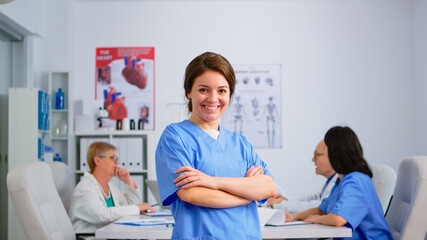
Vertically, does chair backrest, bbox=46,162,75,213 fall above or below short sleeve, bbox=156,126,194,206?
below

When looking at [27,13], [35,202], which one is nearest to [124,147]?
[27,13]

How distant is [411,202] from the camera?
2148 millimetres

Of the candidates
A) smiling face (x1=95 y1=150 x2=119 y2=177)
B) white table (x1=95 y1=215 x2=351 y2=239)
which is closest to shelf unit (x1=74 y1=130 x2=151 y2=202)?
smiling face (x1=95 y1=150 x2=119 y2=177)

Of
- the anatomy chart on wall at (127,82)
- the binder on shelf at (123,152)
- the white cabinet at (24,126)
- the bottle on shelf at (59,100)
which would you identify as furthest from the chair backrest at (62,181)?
the anatomy chart on wall at (127,82)

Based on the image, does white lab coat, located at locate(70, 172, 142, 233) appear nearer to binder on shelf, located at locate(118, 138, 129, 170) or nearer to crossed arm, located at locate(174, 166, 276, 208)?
crossed arm, located at locate(174, 166, 276, 208)

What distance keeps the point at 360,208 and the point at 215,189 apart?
1165mm

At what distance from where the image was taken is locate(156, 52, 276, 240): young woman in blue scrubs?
1316 mm

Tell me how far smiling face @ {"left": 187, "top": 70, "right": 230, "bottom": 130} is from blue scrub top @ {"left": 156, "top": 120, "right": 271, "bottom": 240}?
7 cm

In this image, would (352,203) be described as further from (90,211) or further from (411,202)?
(90,211)

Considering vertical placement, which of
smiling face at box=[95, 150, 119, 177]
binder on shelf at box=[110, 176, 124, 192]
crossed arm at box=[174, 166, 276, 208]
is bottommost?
binder on shelf at box=[110, 176, 124, 192]

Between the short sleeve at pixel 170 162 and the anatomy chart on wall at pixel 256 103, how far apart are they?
374 centimetres

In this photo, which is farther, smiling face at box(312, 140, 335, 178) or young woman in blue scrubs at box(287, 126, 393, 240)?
smiling face at box(312, 140, 335, 178)

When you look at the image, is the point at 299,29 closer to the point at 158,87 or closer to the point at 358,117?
the point at 358,117

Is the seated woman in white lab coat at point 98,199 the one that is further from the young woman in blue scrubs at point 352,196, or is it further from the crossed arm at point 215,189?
the crossed arm at point 215,189
